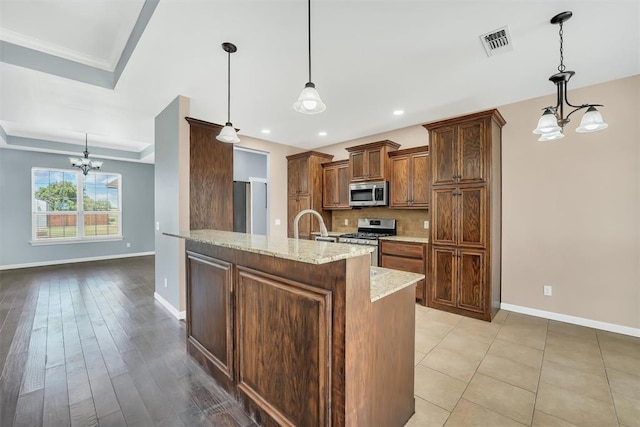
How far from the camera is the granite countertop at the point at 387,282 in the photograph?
1391mm

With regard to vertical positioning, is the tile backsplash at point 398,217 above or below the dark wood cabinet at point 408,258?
above

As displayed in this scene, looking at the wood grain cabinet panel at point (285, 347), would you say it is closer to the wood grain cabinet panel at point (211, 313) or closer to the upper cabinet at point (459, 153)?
the wood grain cabinet panel at point (211, 313)

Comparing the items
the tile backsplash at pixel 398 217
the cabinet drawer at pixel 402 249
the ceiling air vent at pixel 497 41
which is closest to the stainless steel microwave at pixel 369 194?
the tile backsplash at pixel 398 217

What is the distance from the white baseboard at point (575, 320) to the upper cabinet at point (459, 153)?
179 cm

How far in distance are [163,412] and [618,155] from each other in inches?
191

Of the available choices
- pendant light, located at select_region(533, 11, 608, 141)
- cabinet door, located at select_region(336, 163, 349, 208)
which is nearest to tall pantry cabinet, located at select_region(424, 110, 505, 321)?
pendant light, located at select_region(533, 11, 608, 141)

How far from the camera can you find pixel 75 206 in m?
6.80

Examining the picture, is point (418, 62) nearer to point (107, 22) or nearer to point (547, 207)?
point (547, 207)

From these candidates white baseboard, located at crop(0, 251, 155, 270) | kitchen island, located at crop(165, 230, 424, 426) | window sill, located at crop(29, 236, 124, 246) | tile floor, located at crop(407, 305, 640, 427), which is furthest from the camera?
window sill, located at crop(29, 236, 124, 246)

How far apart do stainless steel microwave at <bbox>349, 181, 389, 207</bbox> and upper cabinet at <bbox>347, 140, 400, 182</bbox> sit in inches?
4.0

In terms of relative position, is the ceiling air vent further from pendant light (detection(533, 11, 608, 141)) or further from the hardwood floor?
the hardwood floor

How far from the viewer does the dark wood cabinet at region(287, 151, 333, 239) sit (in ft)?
17.7

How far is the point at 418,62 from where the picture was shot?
2.62 metres

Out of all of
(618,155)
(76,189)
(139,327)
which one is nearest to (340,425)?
(139,327)
